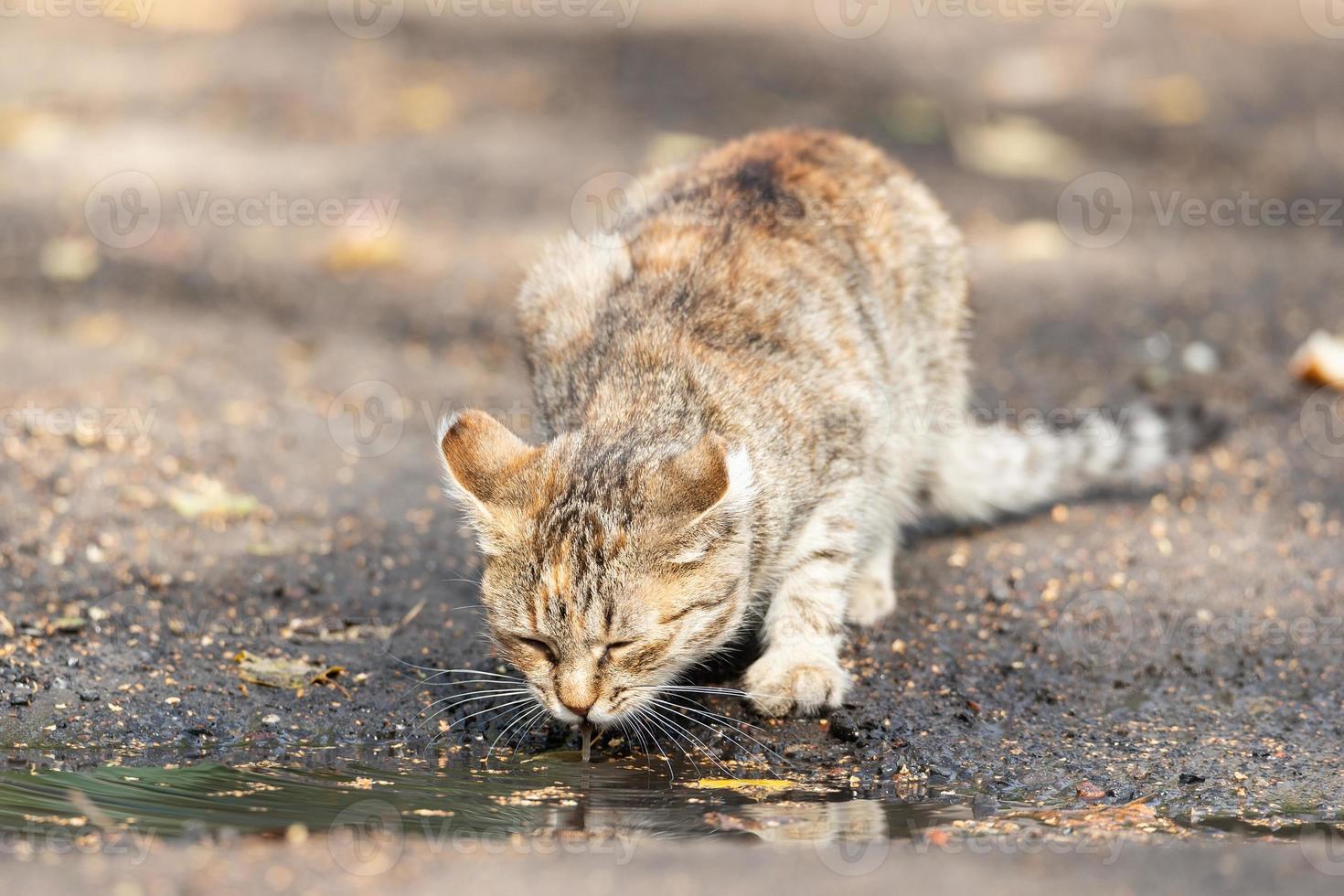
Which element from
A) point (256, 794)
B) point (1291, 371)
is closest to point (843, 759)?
point (256, 794)

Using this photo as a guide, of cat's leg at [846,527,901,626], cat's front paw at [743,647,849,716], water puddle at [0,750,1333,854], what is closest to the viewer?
water puddle at [0,750,1333,854]

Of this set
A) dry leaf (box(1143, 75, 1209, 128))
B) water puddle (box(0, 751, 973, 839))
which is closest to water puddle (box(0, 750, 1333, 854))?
water puddle (box(0, 751, 973, 839))

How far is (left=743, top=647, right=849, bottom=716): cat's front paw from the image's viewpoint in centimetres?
480

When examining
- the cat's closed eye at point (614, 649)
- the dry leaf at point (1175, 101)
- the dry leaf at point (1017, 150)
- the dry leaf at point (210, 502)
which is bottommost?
the cat's closed eye at point (614, 649)

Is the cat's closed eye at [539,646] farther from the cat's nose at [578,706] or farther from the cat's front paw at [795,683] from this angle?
the cat's front paw at [795,683]

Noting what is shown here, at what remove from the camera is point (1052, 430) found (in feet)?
23.3

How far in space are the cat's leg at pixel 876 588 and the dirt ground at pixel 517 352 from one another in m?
0.12

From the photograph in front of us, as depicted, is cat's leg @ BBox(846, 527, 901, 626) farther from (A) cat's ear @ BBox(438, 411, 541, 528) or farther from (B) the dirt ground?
(A) cat's ear @ BBox(438, 411, 541, 528)

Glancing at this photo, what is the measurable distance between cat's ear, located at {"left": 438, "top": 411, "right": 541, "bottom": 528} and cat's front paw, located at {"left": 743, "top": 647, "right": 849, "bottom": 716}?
110 centimetres

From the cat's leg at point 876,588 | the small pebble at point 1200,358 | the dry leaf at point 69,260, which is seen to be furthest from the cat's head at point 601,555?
the dry leaf at point 69,260

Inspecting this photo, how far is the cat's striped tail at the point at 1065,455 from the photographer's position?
6.41 meters

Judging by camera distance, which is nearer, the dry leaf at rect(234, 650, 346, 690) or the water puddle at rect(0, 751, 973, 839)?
the water puddle at rect(0, 751, 973, 839)

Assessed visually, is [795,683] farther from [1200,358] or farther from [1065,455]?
[1200,358]

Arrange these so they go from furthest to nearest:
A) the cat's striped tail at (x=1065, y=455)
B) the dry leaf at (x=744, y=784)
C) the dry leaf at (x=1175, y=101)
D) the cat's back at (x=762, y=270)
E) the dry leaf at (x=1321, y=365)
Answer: the dry leaf at (x=1175, y=101) → the dry leaf at (x=1321, y=365) → the cat's striped tail at (x=1065, y=455) → the cat's back at (x=762, y=270) → the dry leaf at (x=744, y=784)
